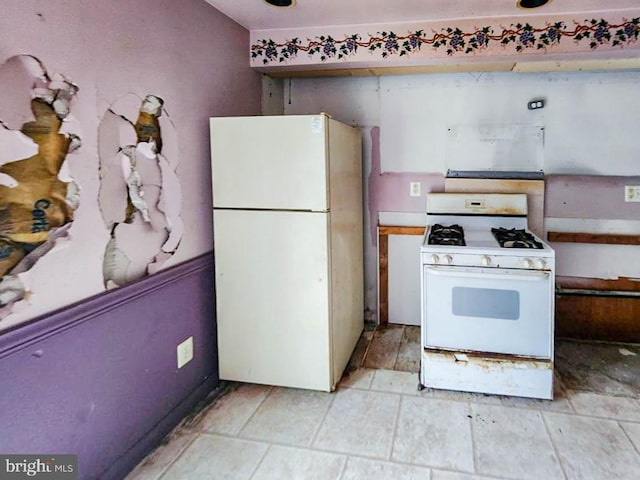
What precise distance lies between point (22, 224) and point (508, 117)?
3.04 m

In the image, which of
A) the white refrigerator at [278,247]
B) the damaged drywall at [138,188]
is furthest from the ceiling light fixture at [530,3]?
the damaged drywall at [138,188]

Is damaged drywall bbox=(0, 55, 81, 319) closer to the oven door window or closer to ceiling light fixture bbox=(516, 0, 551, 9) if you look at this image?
the oven door window

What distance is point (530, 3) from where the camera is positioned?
8.20ft

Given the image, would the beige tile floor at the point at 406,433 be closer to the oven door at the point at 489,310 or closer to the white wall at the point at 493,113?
the oven door at the point at 489,310

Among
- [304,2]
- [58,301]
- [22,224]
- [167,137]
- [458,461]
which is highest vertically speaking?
[304,2]

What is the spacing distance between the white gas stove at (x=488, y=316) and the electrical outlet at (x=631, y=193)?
1053 millimetres

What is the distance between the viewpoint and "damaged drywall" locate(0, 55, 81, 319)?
143 centimetres

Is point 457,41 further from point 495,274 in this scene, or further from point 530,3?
point 495,274

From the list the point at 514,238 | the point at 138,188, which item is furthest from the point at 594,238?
the point at 138,188

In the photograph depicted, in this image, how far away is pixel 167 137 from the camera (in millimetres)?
2213

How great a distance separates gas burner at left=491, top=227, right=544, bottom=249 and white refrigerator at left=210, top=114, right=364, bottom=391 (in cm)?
97

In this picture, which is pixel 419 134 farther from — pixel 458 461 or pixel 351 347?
pixel 458 461

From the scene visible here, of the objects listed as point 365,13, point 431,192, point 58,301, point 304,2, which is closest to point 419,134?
point 431,192

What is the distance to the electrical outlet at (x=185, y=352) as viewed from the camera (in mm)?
2381
